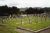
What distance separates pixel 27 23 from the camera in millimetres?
2191

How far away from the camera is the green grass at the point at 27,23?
2.08 m

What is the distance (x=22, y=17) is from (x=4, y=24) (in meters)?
0.39

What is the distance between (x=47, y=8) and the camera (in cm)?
242

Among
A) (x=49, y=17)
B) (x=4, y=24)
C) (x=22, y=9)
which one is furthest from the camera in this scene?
(x=49, y=17)

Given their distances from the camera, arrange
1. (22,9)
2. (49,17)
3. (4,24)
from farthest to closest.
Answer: (49,17) → (22,9) → (4,24)

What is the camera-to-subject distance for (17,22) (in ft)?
7.02

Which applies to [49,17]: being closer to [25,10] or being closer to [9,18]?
[25,10]

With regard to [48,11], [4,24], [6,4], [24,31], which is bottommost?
[24,31]

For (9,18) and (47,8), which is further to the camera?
(47,8)

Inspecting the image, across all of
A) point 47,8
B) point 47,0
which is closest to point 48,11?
point 47,8

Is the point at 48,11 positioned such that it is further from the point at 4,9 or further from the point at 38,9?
the point at 4,9

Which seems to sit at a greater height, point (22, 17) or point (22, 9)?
point (22, 9)

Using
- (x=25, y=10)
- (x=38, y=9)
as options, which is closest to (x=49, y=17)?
(x=38, y=9)

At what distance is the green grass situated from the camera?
208cm
